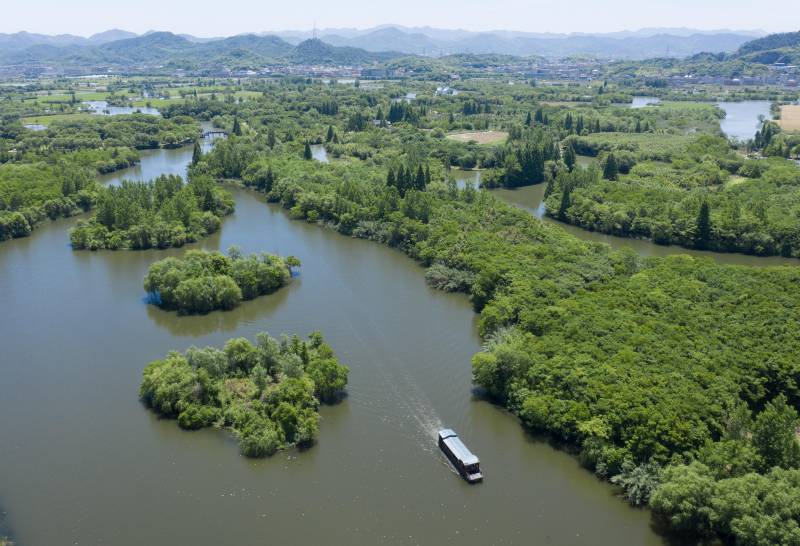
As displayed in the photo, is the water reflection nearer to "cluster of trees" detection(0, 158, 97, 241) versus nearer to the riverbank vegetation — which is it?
the riverbank vegetation

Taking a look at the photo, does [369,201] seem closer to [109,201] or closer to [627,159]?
[109,201]

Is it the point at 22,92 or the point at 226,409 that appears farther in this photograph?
the point at 22,92

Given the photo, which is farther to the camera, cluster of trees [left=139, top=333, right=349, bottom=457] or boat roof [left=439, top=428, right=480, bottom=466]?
cluster of trees [left=139, top=333, right=349, bottom=457]

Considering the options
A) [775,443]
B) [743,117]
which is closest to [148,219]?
[775,443]

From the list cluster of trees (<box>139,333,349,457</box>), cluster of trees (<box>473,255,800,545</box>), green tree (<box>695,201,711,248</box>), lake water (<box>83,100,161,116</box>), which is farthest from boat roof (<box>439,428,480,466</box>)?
lake water (<box>83,100,161,116</box>)

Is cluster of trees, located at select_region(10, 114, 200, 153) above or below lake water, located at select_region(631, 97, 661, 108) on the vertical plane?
below

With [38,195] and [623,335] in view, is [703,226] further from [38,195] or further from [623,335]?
[38,195]

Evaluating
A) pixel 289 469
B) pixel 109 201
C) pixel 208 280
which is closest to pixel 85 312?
pixel 208 280
